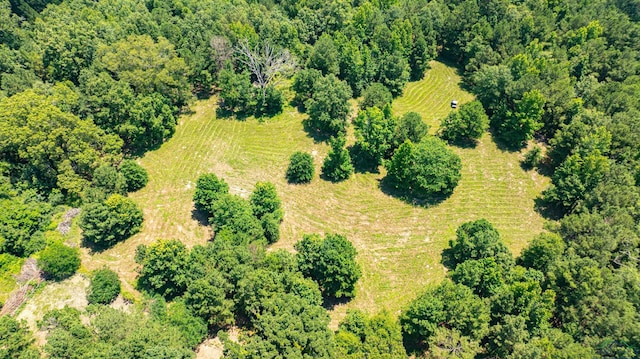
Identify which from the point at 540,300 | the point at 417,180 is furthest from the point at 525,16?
the point at 540,300

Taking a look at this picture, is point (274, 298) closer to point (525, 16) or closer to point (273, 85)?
point (273, 85)

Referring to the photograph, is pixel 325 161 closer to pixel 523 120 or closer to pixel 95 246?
pixel 523 120

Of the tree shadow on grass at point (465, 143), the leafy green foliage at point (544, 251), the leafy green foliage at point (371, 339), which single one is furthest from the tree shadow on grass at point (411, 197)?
the leafy green foliage at point (371, 339)

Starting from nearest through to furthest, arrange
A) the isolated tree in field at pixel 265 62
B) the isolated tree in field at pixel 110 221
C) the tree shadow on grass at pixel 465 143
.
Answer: the isolated tree in field at pixel 110 221
the tree shadow on grass at pixel 465 143
the isolated tree in field at pixel 265 62

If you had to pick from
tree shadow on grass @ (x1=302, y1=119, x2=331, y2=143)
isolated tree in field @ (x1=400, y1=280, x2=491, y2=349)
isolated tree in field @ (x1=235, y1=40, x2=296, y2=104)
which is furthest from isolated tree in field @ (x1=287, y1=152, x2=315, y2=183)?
isolated tree in field @ (x1=400, y1=280, x2=491, y2=349)

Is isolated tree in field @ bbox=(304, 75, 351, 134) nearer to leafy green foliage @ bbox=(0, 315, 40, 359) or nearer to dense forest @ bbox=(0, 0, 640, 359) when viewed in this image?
dense forest @ bbox=(0, 0, 640, 359)

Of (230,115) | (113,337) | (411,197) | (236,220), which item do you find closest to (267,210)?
(236,220)

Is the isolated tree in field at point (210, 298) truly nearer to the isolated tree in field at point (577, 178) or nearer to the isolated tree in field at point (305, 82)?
the isolated tree in field at point (305, 82)
